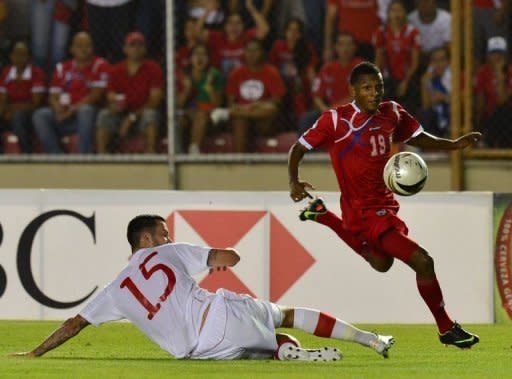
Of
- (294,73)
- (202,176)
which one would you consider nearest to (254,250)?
(202,176)

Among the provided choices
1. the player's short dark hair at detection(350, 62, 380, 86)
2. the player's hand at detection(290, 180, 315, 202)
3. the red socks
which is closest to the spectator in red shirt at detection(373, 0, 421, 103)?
the player's short dark hair at detection(350, 62, 380, 86)

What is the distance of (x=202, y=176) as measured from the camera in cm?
1245

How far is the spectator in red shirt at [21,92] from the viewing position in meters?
13.0

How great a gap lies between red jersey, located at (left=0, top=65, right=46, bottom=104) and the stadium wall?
0.76 metres

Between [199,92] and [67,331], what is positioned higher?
[199,92]

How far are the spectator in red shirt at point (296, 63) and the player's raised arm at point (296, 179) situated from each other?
138 inches

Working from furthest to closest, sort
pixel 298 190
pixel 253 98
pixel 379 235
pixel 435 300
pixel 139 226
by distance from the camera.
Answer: pixel 253 98
pixel 379 235
pixel 298 190
pixel 435 300
pixel 139 226

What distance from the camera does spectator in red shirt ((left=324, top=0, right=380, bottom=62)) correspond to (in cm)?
1249

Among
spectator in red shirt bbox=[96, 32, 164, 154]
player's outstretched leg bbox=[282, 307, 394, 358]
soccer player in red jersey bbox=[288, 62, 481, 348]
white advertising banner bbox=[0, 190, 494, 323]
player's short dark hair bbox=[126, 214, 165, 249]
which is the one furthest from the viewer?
spectator in red shirt bbox=[96, 32, 164, 154]

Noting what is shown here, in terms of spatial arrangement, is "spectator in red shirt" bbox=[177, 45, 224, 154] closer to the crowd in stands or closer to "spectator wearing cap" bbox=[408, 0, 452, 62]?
the crowd in stands

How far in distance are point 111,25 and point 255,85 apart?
1527mm

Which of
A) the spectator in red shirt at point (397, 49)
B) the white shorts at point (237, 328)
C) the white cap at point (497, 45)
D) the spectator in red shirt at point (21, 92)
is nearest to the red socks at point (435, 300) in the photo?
the white shorts at point (237, 328)

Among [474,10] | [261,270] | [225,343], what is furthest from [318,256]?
[225,343]

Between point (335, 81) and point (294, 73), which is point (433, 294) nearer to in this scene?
point (335, 81)
